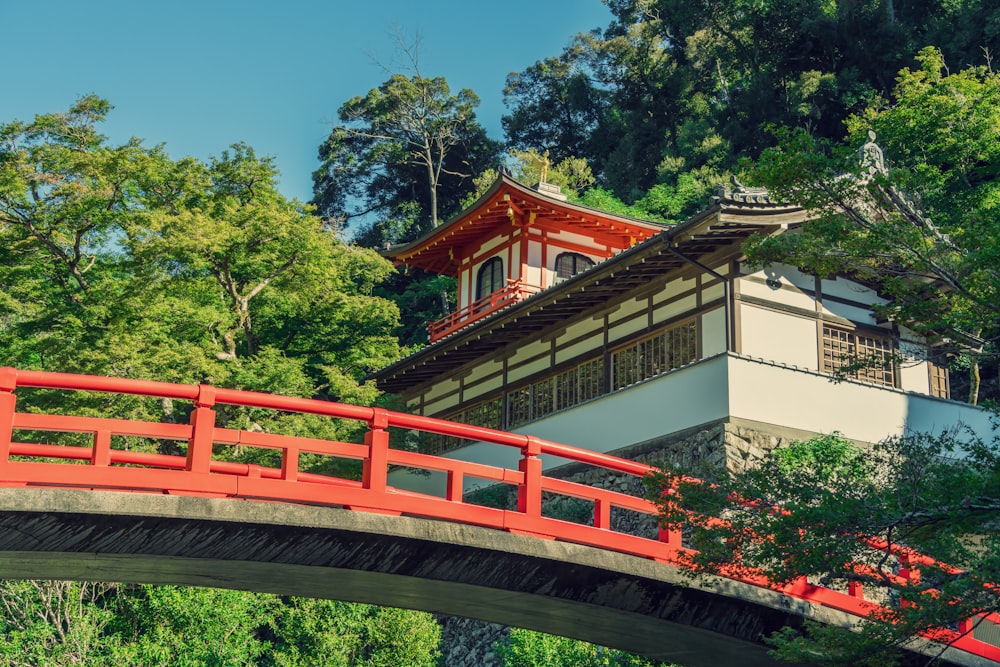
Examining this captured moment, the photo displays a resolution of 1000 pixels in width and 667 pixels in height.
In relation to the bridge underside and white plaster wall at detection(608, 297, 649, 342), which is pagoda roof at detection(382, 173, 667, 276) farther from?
the bridge underside

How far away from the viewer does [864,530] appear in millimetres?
9828

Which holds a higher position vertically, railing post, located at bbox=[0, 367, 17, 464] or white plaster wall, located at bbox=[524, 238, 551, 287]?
white plaster wall, located at bbox=[524, 238, 551, 287]

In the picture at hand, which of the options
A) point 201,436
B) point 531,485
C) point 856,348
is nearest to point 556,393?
point 856,348

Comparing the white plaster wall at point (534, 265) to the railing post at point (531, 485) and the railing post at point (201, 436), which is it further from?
the railing post at point (201, 436)

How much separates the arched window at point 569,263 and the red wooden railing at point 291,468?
16.9m

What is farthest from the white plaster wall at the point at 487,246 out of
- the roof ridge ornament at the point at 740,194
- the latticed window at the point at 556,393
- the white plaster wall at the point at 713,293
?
the roof ridge ornament at the point at 740,194

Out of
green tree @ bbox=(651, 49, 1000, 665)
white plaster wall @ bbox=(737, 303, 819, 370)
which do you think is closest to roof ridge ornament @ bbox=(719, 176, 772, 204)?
white plaster wall @ bbox=(737, 303, 819, 370)

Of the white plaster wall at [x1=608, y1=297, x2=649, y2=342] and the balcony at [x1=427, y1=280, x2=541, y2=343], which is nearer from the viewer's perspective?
the white plaster wall at [x1=608, y1=297, x2=649, y2=342]

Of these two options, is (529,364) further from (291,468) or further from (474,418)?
(291,468)

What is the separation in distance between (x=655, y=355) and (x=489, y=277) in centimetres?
1058

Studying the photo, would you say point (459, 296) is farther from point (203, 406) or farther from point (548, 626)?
point (203, 406)

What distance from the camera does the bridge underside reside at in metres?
9.41

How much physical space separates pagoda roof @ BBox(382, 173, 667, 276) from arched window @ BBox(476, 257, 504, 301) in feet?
2.54

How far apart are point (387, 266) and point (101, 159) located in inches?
369
